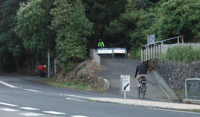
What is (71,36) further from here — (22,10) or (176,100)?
(176,100)

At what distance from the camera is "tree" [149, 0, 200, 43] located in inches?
906

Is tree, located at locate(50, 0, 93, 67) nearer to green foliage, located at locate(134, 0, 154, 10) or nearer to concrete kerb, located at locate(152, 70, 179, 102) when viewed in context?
concrete kerb, located at locate(152, 70, 179, 102)

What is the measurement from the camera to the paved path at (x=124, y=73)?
53.4 feet

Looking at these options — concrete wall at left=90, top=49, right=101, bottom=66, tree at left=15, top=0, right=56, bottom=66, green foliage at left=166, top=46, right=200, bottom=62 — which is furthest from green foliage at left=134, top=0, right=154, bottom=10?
green foliage at left=166, top=46, right=200, bottom=62

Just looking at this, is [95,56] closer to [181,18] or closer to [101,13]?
[181,18]

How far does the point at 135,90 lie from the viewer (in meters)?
17.6

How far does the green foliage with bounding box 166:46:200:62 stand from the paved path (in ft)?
6.46

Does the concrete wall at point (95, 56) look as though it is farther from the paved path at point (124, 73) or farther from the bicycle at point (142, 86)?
the bicycle at point (142, 86)

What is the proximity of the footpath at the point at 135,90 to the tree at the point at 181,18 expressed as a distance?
13.4 feet

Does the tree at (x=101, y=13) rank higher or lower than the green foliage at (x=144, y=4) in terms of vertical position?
lower

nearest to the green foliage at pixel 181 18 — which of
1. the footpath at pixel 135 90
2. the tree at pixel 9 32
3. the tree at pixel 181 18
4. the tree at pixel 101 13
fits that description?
the tree at pixel 181 18

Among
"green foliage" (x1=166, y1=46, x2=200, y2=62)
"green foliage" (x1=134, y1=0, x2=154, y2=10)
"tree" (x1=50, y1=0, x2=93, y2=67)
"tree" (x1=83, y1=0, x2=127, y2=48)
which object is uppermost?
"green foliage" (x1=134, y1=0, x2=154, y2=10)

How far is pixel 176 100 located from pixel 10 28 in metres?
37.8

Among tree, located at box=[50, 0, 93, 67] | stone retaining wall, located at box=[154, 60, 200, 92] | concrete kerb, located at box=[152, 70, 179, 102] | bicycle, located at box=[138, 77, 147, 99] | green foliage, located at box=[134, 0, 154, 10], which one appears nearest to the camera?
concrete kerb, located at box=[152, 70, 179, 102]
